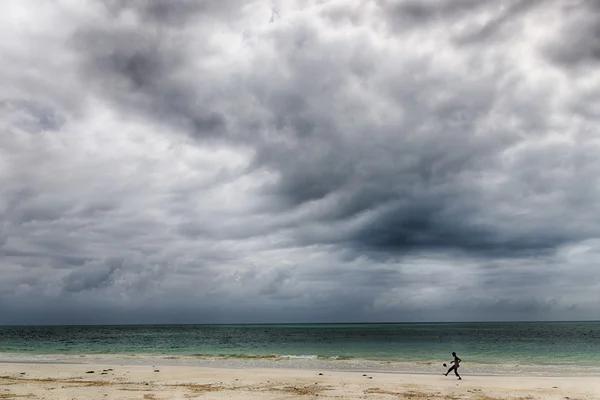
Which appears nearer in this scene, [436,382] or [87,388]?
[87,388]

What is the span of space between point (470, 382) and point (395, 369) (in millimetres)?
11977

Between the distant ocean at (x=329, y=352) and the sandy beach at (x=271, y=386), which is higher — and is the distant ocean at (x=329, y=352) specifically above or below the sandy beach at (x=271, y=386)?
below

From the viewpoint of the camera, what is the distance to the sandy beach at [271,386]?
25.9 meters

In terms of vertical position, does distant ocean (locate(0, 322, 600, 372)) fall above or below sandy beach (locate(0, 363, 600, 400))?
below

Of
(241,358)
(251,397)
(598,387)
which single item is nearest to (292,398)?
(251,397)

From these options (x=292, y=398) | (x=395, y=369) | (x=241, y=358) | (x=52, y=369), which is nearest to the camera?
(x=292, y=398)

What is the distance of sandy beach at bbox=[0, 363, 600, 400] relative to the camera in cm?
2589

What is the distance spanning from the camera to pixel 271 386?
97.4ft

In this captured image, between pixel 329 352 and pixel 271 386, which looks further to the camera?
pixel 329 352

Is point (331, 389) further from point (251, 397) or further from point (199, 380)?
point (199, 380)

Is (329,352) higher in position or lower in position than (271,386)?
lower

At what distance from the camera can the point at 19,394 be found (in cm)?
2491

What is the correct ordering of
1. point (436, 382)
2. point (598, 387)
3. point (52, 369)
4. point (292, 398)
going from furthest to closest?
point (52, 369) < point (436, 382) < point (598, 387) < point (292, 398)

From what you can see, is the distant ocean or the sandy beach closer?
the sandy beach
